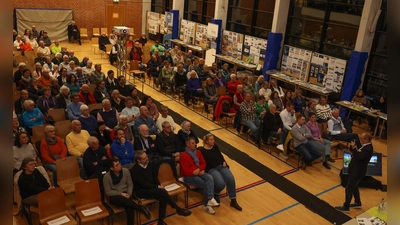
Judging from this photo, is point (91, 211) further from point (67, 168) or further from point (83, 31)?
point (83, 31)

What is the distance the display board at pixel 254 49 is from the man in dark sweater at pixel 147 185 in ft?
30.3

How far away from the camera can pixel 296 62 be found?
1273 centimetres

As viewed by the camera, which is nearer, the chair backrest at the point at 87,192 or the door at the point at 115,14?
the chair backrest at the point at 87,192

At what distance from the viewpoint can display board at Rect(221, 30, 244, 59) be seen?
577 inches

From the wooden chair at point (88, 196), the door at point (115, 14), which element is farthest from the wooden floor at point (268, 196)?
the door at point (115, 14)

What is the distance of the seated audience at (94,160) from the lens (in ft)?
18.5

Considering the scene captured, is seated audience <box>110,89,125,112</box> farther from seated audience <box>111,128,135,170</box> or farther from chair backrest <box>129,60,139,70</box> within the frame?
chair backrest <box>129,60,139,70</box>

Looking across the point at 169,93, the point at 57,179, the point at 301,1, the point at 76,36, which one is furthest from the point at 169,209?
the point at 76,36

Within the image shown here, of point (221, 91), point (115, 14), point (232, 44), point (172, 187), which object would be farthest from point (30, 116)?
point (115, 14)

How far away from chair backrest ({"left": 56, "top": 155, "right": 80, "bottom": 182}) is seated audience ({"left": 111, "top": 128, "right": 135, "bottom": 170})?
0.64 metres

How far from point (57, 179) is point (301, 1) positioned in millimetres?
10361

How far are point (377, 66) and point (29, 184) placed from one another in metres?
9.63

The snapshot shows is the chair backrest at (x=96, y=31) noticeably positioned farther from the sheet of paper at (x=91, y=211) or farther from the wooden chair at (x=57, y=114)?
the sheet of paper at (x=91, y=211)

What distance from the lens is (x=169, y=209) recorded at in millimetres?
5926
